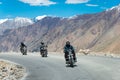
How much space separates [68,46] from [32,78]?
8822 mm

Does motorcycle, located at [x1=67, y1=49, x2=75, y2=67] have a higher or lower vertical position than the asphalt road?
higher

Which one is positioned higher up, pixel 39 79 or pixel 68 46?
pixel 68 46

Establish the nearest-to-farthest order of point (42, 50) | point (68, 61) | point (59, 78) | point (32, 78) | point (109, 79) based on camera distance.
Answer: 1. point (109, 79)
2. point (59, 78)
3. point (32, 78)
4. point (68, 61)
5. point (42, 50)

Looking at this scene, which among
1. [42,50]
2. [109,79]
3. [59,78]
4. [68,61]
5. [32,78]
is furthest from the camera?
[42,50]

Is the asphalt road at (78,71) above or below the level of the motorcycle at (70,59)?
below

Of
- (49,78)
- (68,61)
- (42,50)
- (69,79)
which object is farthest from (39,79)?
(42,50)

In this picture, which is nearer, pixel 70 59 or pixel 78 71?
pixel 78 71

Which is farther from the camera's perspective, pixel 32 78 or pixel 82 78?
pixel 32 78

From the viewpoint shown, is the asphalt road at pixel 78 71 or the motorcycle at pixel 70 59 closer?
the asphalt road at pixel 78 71

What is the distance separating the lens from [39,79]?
747 inches

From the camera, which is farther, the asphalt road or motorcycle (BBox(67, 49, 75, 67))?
motorcycle (BBox(67, 49, 75, 67))

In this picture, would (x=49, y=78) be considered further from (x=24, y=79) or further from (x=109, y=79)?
(x=109, y=79)

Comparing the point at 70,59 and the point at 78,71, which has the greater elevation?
the point at 70,59

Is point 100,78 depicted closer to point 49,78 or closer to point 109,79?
point 109,79
